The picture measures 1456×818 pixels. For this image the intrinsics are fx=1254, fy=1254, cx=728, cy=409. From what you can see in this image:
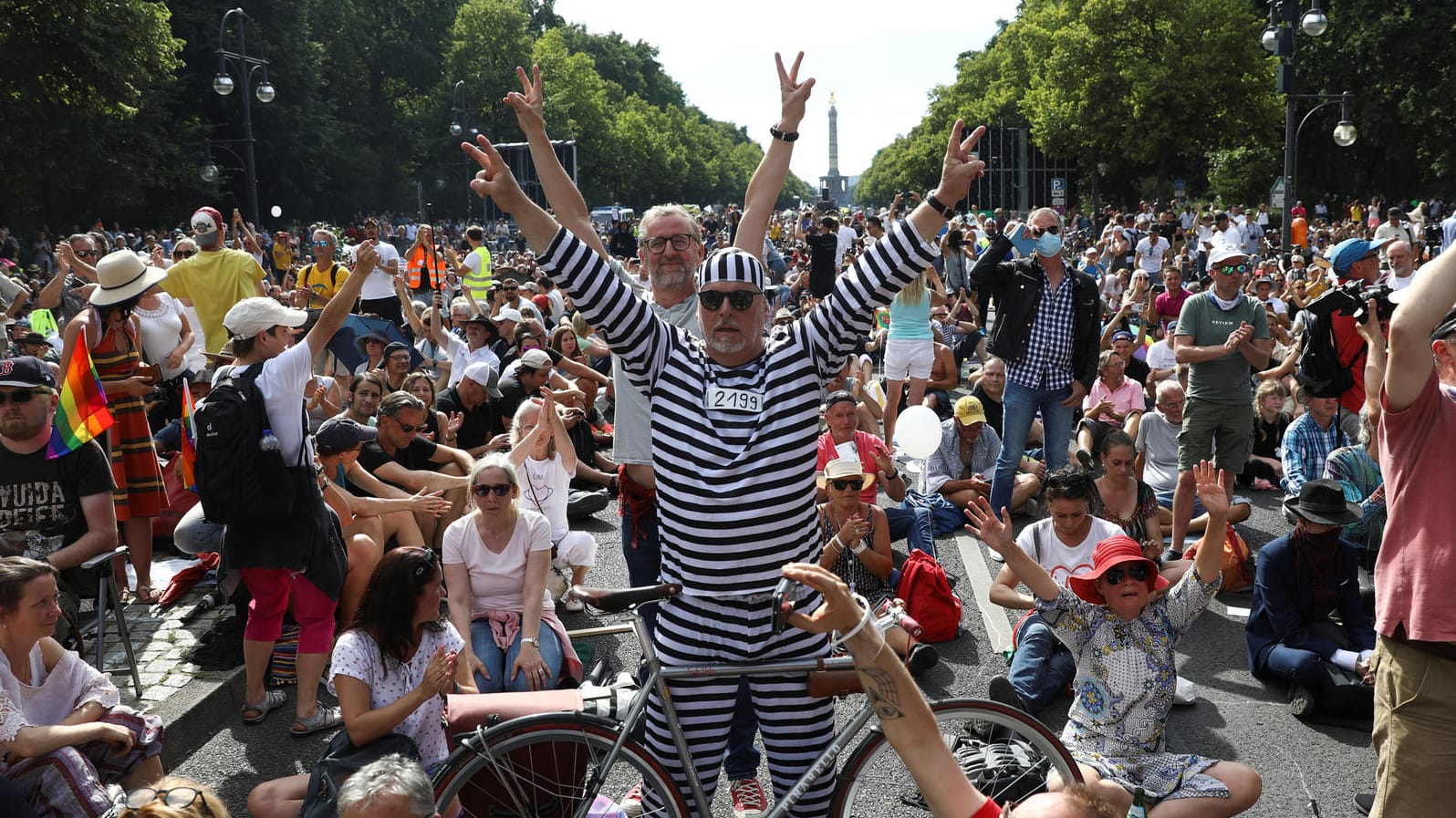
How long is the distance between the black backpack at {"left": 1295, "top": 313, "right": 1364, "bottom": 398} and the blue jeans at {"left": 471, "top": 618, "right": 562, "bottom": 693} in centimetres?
347

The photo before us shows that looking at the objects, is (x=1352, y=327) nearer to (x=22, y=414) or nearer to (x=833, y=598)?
(x=833, y=598)

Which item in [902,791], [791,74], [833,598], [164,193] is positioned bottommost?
[902,791]

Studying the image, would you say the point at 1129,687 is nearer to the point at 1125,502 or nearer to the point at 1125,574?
the point at 1125,574

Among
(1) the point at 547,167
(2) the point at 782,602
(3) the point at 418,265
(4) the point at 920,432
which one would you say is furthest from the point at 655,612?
(3) the point at 418,265

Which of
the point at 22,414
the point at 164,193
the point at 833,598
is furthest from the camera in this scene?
the point at 164,193

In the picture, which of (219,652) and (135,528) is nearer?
(219,652)

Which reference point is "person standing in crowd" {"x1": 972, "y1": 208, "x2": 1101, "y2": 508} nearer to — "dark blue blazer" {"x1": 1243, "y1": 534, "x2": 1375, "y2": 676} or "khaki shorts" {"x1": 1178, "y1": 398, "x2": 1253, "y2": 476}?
"khaki shorts" {"x1": 1178, "y1": 398, "x2": 1253, "y2": 476}

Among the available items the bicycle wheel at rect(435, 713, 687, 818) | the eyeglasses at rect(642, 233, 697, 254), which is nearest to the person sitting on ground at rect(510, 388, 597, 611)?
the bicycle wheel at rect(435, 713, 687, 818)

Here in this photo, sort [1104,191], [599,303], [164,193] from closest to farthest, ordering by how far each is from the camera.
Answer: [599,303] < [164,193] < [1104,191]

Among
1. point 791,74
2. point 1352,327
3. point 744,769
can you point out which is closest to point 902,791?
point 744,769

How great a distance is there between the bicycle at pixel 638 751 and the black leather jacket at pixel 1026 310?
13.6 ft

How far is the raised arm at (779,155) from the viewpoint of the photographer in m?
4.41

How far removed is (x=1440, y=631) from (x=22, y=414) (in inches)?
219

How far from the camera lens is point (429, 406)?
8844mm
